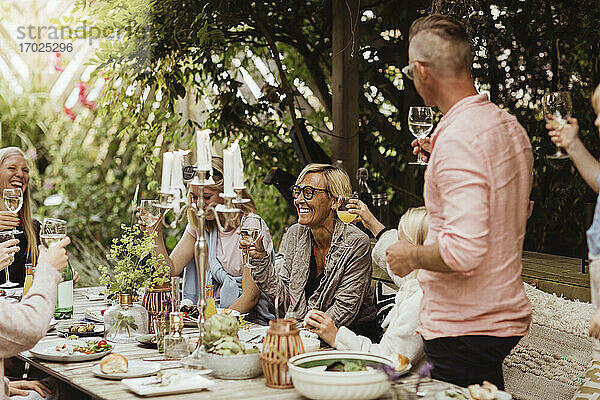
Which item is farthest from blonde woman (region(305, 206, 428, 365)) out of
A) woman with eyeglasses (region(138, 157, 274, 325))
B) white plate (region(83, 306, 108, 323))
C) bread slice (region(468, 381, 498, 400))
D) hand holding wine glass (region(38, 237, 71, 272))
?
woman with eyeglasses (region(138, 157, 274, 325))

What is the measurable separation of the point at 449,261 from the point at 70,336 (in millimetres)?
1419

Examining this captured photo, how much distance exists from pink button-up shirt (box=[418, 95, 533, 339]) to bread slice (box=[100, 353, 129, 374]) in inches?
33.3

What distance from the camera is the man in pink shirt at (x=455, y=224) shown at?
1980 millimetres

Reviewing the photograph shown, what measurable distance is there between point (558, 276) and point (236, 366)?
6.47 feet

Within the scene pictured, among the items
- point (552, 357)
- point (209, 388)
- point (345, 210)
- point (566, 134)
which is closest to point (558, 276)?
point (552, 357)

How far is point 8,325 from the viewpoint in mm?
2061

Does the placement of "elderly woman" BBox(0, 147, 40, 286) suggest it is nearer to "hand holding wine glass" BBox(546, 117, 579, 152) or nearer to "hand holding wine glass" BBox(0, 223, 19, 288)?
"hand holding wine glass" BBox(0, 223, 19, 288)

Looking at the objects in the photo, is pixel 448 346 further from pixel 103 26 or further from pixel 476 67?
pixel 103 26

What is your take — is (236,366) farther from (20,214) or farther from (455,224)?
(20,214)

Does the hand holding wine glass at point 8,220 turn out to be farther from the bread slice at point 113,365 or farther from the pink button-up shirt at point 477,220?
the pink button-up shirt at point 477,220

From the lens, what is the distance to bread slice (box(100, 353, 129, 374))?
2277 millimetres

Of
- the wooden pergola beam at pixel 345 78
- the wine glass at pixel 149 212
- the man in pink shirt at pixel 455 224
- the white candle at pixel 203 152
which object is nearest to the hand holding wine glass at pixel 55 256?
the white candle at pixel 203 152

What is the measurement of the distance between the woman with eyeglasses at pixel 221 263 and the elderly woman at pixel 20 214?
74cm

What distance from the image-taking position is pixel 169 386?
83.3 inches
